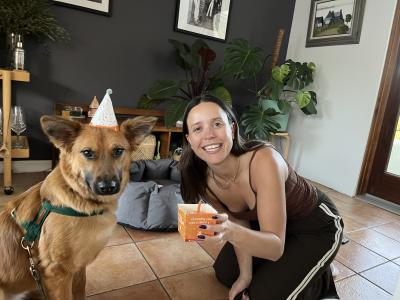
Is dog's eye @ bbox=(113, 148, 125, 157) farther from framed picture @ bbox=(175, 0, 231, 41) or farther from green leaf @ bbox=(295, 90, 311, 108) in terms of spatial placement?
green leaf @ bbox=(295, 90, 311, 108)

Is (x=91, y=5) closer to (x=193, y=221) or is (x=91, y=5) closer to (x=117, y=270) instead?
(x=117, y=270)

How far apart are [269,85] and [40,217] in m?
3.07

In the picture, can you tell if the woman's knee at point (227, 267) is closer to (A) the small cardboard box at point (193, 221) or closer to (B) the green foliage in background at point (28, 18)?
(A) the small cardboard box at point (193, 221)

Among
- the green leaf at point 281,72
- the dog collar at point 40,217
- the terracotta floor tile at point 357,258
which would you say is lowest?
the terracotta floor tile at point 357,258

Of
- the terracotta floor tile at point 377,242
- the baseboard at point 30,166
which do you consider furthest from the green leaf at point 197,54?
the terracotta floor tile at point 377,242

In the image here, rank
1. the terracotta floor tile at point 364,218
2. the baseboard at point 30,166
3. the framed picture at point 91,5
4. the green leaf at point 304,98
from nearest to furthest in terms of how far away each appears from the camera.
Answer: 1. the terracotta floor tile at point 364,218
2. the framed picture at point 91,5
3. the baseboard at point 30,166
4. the green leaf at point 304,98

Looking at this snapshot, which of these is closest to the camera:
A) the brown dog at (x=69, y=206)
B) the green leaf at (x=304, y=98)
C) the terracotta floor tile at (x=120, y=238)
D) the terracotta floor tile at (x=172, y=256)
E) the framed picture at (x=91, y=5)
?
the brown dog at (x=69, y=206)

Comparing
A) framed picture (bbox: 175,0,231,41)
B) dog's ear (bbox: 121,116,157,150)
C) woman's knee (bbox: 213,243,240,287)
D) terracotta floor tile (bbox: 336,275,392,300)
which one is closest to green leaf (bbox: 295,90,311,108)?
framed picture (bbox: 175,0,231,41)

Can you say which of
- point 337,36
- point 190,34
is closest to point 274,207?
point 190,34

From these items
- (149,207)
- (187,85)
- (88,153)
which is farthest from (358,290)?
(187,85)

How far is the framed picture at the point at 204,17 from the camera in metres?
3.40

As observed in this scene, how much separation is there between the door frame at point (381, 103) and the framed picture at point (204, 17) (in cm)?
184

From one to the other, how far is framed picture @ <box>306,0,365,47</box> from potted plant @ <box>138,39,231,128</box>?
146cm

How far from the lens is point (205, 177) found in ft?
4.69
